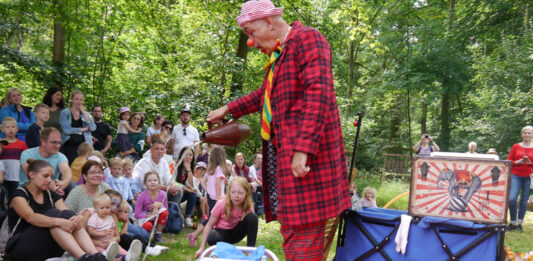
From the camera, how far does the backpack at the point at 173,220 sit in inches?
226

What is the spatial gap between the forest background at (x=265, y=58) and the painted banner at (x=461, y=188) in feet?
16.8

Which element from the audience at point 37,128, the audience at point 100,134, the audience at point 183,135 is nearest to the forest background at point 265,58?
the audience at point 183,135

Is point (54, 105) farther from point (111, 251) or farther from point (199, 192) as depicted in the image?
point (111, 251)

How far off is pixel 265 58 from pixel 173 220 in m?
8.45

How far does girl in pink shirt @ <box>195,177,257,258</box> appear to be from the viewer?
171 inches

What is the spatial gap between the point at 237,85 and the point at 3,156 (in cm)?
572

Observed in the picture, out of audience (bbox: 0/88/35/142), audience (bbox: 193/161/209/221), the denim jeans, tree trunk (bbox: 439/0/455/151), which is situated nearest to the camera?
audience (bbox: 0/88/35/142)

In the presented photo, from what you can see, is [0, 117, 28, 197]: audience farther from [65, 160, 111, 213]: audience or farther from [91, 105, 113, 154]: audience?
[91, 105, 113, 154]: audience

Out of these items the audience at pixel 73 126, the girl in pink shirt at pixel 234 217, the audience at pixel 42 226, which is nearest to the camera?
the audience at pixel 42 226

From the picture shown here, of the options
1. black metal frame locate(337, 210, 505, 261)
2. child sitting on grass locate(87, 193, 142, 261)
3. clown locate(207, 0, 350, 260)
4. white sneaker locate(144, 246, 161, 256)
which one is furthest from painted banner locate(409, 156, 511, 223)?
white sneaker locate(144, 246, 161, 256)

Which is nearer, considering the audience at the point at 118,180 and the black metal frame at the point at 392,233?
the black metal frame at the point at 392,233

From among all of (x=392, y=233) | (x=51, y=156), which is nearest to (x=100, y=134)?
(x=51, y=156)

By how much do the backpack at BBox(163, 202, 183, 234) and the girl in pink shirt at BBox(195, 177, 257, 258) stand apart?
1.47 m

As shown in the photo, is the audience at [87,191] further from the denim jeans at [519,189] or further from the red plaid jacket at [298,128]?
the denim jeans at [519,189]
